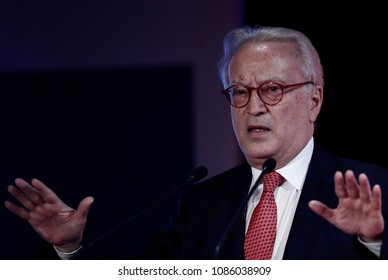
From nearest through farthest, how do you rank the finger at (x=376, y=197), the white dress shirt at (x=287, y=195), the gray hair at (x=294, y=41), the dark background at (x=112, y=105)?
the finger at (x=376, y=197), the white dress shirt at (x=287, y=195), the gray hair at (x=294, y=41), the dark background at (x=112, y=105)

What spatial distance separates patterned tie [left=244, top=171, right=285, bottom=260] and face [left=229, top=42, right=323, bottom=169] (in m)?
0.13

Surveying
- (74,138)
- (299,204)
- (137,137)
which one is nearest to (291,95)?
(299,204)

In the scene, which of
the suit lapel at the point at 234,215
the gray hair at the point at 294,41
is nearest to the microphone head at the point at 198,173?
the suit lapel at the point at 234,215

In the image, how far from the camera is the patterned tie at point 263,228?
1.95 meters

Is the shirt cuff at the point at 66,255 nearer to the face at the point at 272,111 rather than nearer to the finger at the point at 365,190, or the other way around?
the face at the point at 272,111

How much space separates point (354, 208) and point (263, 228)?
1.45 feet

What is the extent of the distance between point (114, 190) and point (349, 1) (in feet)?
4.20

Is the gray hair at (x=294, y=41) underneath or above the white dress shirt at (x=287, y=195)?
above

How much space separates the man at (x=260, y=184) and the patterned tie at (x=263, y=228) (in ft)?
0.08

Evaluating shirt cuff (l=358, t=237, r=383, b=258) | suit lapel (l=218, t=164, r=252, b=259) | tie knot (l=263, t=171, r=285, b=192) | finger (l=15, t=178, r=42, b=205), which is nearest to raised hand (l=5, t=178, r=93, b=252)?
finger (l=15, t=178, r=42, b=205)

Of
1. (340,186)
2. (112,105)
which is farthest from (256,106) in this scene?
(112,105)

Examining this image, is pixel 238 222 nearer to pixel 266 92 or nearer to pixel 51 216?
pixel 266 92

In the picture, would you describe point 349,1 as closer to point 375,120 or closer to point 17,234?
point 375,120

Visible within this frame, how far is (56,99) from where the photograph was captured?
116 inches
